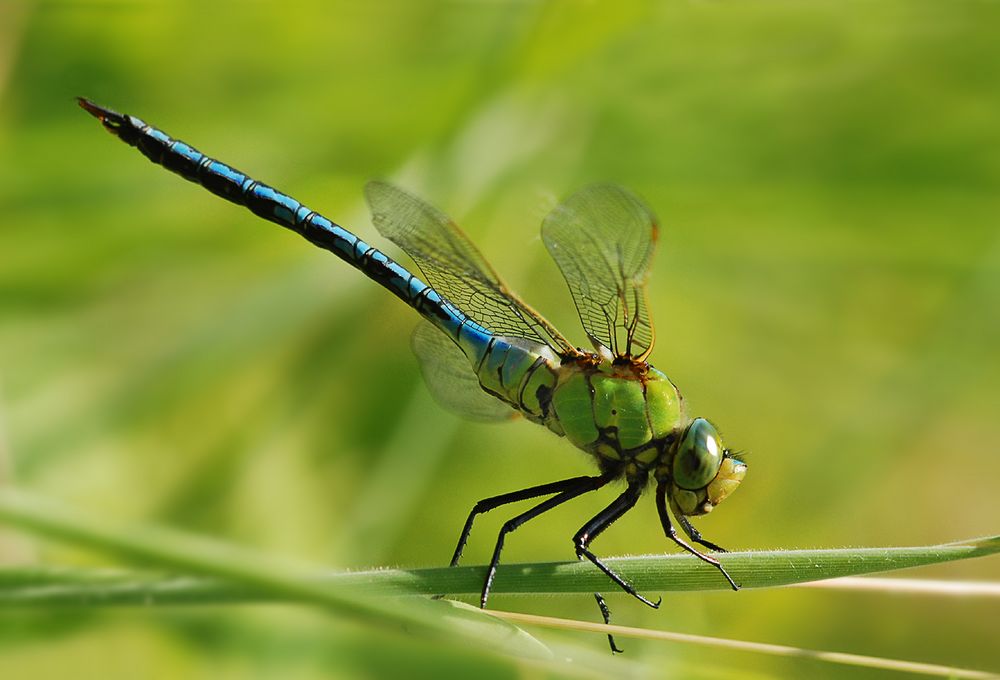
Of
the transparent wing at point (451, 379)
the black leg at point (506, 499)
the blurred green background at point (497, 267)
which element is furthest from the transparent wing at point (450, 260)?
the black leg at point (506, 499)

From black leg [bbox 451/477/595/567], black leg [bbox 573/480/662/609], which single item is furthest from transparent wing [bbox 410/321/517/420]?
black leg [bbox 573/480/662/609]

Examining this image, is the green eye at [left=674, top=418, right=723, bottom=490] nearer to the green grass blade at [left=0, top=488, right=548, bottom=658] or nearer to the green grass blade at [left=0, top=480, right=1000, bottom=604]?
the green grass blade at [left=0, top=480, right=1000, bottom=604]

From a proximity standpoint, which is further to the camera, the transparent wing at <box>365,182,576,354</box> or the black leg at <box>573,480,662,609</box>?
the transparent wing at <box>365,182,576,354</box>

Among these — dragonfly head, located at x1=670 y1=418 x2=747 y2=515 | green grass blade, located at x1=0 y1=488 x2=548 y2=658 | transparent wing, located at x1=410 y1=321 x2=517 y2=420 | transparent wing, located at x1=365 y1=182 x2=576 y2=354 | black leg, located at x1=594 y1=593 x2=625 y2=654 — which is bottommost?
green grass blade, located at x1=0 y1=488 x2=548 y2=658

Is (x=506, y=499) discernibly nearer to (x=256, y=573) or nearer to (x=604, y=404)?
(x=604, y=404)

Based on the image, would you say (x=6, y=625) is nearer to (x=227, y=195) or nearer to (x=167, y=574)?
(x=167, y=574)

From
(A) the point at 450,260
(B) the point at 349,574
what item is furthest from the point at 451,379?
(B) the point at 349,574

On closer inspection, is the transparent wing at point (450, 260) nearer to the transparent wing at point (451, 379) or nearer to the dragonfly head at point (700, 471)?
the transparent wing at point (451, 379)
